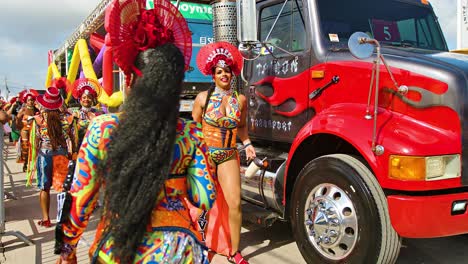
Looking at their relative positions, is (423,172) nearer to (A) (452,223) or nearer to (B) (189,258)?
(A) (452,223)

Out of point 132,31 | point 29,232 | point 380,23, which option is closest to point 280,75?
point 380,23

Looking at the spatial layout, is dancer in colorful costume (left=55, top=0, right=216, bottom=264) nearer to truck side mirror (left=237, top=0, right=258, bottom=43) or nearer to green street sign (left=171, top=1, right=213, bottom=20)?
truck side mirror (left=237, top=0, right=258, bottom=43)

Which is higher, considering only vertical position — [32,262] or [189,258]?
[189,258]

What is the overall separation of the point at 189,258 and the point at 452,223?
78.2 inches

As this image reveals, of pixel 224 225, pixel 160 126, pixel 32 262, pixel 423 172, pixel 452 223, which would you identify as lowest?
pixel 32 262

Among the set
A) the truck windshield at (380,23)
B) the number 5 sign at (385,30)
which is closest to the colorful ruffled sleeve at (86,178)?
the truck windshield at (380,23)

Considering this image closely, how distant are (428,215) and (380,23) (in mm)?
1935

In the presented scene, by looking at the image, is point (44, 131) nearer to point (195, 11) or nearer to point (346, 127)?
point (195, 11)

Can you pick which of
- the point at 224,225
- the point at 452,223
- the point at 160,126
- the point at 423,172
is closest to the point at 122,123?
the point at 160,126

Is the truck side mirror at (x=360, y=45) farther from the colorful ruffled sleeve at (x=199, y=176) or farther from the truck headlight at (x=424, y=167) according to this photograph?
the colorful ruffled sleeve at (x=199, y=176)

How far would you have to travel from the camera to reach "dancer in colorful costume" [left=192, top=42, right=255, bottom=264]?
3.44 meters

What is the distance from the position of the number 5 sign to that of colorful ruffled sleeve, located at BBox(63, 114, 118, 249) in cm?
303

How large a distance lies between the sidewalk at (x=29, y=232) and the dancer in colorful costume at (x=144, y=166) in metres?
2.89

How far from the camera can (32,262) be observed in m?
4.02
